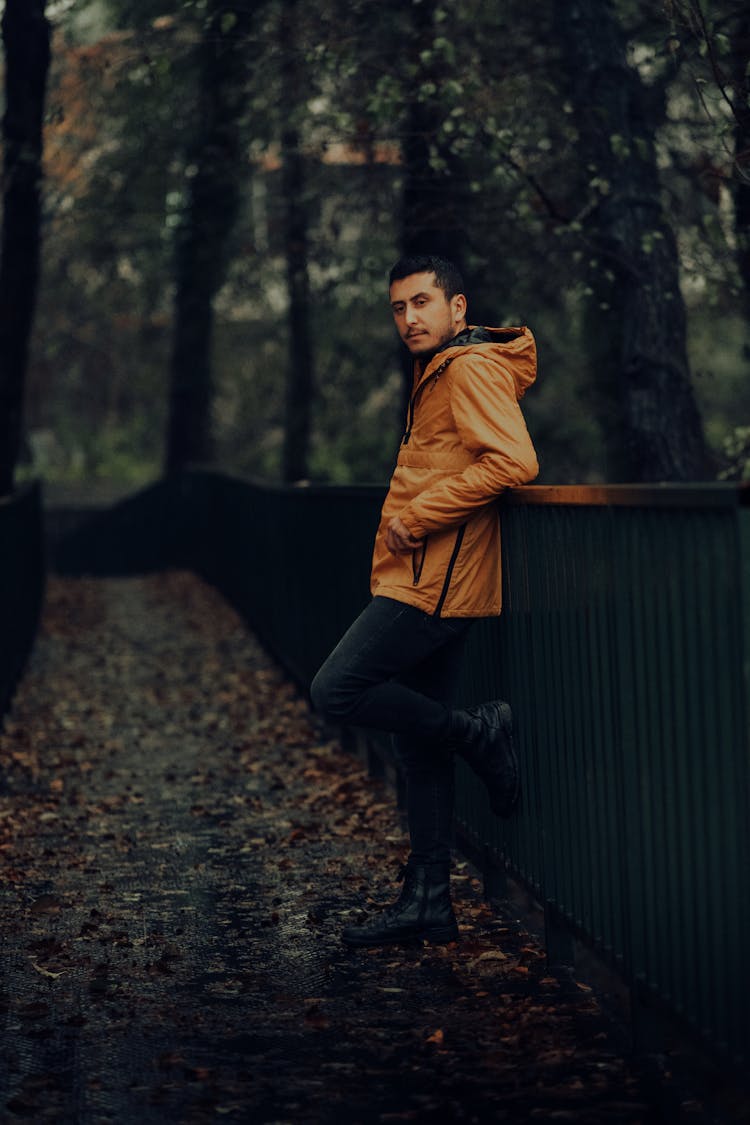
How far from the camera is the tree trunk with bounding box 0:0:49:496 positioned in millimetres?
16750

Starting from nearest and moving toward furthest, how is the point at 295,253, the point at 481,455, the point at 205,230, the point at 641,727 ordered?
the point at 641,727 → the point at 481,455 → the point at 295,253 → the point at 205,230

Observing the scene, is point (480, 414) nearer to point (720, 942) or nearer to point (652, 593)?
point (652, 593)

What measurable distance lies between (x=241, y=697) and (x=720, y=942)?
974 centimetres

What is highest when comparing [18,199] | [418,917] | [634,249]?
[18,199]

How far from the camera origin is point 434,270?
19.9ft

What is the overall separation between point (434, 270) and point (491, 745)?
1674 millimetres

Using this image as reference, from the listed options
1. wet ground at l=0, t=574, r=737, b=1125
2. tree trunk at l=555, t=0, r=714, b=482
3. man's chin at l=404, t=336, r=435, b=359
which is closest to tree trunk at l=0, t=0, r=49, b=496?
tree trunk at l=555, t=0, r=714, b=482

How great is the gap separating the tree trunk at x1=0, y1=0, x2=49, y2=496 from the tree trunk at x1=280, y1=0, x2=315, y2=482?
240 centimetres

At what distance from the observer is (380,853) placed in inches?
320

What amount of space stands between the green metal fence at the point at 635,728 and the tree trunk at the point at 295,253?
22.8ft

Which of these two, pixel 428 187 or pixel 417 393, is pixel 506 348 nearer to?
pixel 417 393

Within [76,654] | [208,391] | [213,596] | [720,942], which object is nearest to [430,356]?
[720,942]

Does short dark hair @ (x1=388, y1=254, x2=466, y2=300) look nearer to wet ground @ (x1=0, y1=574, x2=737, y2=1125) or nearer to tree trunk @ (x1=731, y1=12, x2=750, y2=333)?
tree trunk @ (x1=731, y1=12, x2=750, y2=333)

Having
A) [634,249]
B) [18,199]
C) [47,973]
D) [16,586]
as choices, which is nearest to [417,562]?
[47,973]
